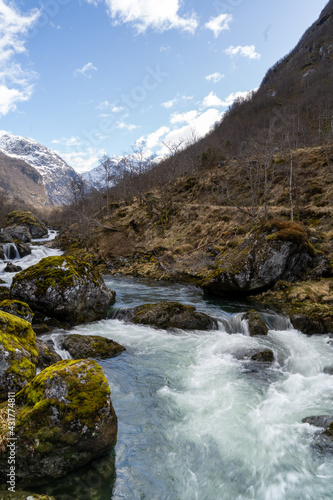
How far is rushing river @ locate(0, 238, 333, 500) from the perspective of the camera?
4.23 metres

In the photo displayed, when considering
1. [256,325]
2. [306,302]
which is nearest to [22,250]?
[256,325]

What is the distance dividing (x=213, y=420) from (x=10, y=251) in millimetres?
31167

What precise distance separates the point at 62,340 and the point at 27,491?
514 cm

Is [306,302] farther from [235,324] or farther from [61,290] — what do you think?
[61,290]

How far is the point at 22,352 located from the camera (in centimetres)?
558

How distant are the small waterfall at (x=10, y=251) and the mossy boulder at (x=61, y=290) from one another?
22.0 m

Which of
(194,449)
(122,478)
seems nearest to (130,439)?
(122,478)

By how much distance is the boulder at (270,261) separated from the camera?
1395 centimetres

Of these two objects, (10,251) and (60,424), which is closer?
(60,424)

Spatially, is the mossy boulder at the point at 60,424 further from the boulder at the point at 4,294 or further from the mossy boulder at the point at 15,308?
the boulder at the point at 4,294

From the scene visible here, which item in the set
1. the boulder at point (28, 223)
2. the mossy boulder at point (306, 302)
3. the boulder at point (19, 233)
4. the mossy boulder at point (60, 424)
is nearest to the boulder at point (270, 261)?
the mossy boulder at point (306, 302)

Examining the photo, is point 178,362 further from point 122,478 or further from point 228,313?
point 228,313

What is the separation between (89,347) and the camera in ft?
27.6

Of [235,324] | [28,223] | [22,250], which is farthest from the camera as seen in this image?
[28,223]
